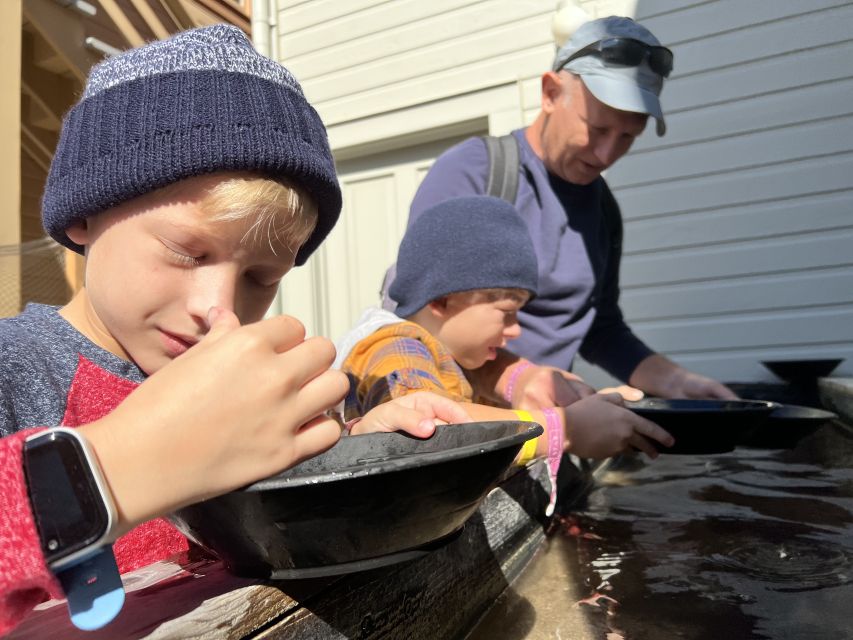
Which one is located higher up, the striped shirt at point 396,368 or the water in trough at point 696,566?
the striped shirt at point 396,368

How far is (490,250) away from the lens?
210 centimetres

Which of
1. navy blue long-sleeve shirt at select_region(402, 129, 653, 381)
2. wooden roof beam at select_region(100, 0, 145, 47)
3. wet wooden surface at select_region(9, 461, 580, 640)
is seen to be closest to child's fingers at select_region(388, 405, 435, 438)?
wet wooden surface at select_region(9, 461, 580, 640)

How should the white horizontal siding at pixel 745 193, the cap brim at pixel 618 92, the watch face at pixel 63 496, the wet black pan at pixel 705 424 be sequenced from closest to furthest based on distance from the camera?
the watch face at pixel 63 496, the wet black pan at pixel 705 424, the cap brim at pixel 618 92, the white horizontal siding at pixel 745 193

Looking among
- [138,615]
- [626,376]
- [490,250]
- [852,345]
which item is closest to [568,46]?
[490,250]

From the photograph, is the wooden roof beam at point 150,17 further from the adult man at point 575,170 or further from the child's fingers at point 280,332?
the child's fingers at point 280,332

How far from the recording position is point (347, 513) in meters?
0.67

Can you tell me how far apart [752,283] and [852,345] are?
73cm

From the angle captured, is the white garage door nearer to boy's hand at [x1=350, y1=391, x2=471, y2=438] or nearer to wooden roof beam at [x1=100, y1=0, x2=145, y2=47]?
wooden roof beam at [x1=100, y1=0, x2=145, y2=47]

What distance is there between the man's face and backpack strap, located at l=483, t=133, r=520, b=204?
0.63 ft

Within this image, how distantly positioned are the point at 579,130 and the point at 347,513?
221 centimetres

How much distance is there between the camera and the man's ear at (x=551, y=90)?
2.67 metres

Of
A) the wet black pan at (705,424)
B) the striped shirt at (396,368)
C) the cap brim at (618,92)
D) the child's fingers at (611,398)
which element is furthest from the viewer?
the cap brim at (618,92)

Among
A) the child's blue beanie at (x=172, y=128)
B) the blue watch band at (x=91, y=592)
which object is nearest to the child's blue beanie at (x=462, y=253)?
the child's blue beanie at (x=172, y=128)

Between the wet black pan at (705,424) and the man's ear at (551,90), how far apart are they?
55.4 inches
